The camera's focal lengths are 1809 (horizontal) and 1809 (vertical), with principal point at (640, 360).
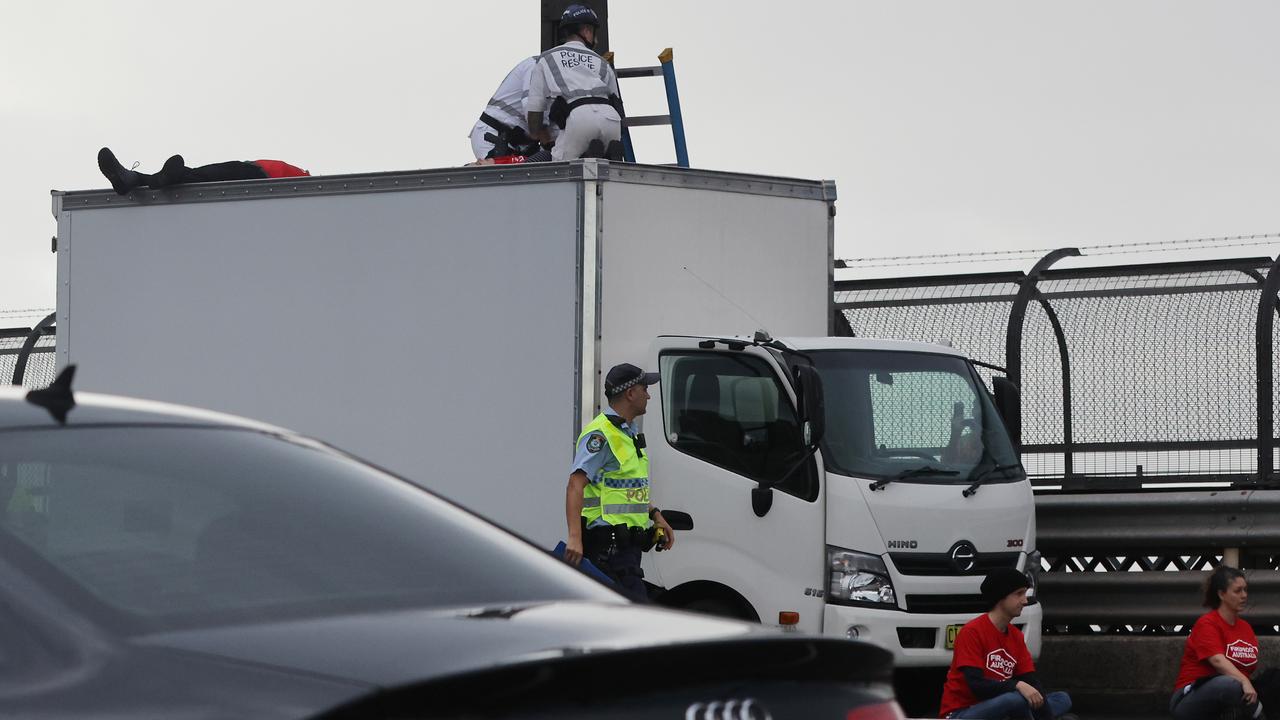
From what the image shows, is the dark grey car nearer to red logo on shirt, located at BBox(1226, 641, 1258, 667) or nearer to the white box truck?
the white box truck

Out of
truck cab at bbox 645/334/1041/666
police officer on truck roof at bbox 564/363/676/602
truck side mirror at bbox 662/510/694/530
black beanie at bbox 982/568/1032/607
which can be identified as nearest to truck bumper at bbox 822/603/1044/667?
truck cab at bbox 645/334/1041/666

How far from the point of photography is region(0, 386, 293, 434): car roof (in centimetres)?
322

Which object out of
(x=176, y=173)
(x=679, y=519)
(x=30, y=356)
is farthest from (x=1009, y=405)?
(x=30, y=356)

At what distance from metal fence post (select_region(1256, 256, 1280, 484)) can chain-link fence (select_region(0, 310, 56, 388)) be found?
8893mm

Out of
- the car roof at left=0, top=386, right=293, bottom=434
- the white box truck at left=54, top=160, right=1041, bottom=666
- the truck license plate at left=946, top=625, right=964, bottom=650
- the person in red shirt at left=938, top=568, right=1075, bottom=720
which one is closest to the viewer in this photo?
the car roof at left=0, top=386, right=293, bottom=434

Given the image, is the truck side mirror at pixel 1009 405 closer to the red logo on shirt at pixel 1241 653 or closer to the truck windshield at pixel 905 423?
the truck windshield at pixel 905 423

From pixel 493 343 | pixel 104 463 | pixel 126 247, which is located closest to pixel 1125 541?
pixel 493 343

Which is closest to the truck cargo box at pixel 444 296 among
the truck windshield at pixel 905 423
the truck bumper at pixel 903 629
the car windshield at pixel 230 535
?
the truck windshield at pixel 905 423

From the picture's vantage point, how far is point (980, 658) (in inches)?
371

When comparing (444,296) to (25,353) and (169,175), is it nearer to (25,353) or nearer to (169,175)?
(169,175)

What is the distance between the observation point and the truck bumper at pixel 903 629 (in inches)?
383

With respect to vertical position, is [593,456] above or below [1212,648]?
above

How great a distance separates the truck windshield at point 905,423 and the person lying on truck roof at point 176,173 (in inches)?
139

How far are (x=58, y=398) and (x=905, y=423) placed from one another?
7.19 m
